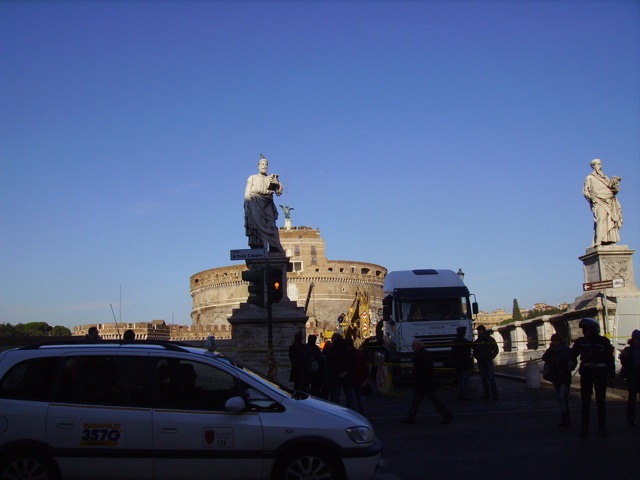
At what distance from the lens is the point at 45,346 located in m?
6.50

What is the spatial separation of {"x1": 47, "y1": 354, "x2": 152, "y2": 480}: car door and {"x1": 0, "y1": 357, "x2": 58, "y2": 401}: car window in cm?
13

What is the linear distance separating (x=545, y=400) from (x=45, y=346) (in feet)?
32.9

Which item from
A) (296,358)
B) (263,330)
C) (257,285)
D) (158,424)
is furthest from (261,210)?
(158,424)

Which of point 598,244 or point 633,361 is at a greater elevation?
point 598,244

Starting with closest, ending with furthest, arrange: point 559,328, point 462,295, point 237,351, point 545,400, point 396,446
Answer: point 396,446 < point 545,400 < point 237,351 < point 462,295 < point 559,328

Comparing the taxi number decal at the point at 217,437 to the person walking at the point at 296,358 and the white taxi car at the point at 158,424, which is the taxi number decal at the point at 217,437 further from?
the person walking at the point at 296,358

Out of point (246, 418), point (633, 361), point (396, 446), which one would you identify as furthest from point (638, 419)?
point (246, 418)

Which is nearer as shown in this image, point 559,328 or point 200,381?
point 200,381

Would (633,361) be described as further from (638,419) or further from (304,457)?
(304,457)

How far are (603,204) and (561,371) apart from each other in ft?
30.7

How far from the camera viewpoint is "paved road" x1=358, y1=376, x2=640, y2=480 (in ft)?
23.3

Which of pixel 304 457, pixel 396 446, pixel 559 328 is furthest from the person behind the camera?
pixel 559 328

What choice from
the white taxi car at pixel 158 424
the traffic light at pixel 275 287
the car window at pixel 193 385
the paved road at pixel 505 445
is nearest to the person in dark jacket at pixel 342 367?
the paved road at pixel 505 445

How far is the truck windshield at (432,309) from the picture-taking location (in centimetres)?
1736
